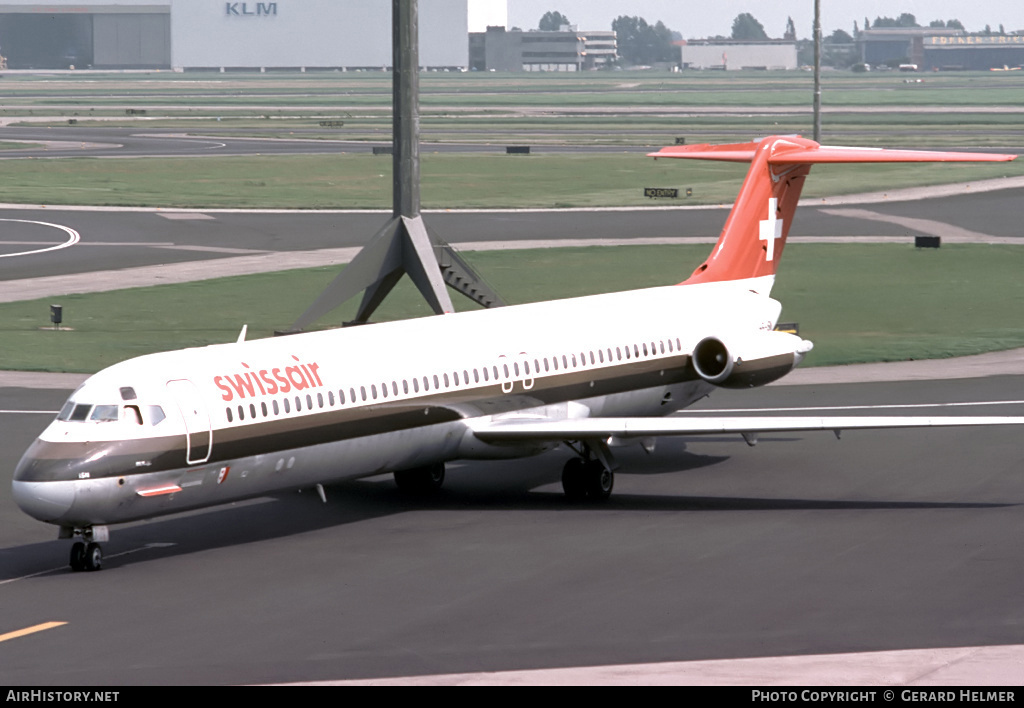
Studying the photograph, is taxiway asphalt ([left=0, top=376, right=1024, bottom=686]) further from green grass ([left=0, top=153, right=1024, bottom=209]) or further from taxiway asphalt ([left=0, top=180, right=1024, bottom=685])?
green grass ([left=0, top=153, right=1024, bottom=209])

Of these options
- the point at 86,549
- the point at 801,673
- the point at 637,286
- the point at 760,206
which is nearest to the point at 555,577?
the point at 801,673

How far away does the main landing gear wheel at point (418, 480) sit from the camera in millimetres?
27094

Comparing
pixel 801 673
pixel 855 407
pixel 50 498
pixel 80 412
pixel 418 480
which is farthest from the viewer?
pixel 855 407

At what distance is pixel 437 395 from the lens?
83.1 ft

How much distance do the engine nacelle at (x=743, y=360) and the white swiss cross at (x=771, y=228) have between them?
11.7ft

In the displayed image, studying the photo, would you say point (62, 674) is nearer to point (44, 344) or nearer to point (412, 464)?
point (412, 464)

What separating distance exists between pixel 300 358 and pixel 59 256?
121 feet

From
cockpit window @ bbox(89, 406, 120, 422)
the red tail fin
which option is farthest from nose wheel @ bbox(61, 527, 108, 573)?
the red tail fin

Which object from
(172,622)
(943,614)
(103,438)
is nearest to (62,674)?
(172,622)

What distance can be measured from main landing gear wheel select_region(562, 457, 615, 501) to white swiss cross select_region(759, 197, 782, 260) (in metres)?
8.20

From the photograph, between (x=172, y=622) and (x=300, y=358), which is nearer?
(x=172, y=622)

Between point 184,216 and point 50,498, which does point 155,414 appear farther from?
point 184,216

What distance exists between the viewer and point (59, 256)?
192 ft

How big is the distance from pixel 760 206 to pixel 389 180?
56.5 metres
